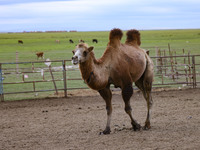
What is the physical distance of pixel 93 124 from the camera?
8.57 meters

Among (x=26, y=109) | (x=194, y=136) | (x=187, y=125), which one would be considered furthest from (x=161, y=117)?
(x=26, y=109)

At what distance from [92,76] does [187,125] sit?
2.70 meters

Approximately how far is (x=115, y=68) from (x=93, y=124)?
205 cm

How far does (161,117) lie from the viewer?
9094 millimetres

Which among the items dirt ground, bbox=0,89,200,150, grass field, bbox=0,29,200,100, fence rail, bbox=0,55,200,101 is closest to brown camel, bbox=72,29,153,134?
dirt ground, bbox=0,89,200,150

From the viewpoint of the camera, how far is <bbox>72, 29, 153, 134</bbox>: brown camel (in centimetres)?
662

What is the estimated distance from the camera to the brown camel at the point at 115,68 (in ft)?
21.7

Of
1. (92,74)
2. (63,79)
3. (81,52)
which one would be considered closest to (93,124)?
(92,74)

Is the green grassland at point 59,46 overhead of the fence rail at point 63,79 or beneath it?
overhead

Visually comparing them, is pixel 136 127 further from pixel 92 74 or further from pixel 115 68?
pixel 92 74

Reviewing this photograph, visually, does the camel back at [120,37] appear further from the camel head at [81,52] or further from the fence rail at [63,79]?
the fence rail at [63,79]

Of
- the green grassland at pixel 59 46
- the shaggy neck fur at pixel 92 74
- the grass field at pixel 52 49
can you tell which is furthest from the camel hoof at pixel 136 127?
the green grassland at pixel 59 46

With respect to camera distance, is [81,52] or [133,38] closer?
[81,52]

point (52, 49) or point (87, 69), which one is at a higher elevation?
point (87, 69)
